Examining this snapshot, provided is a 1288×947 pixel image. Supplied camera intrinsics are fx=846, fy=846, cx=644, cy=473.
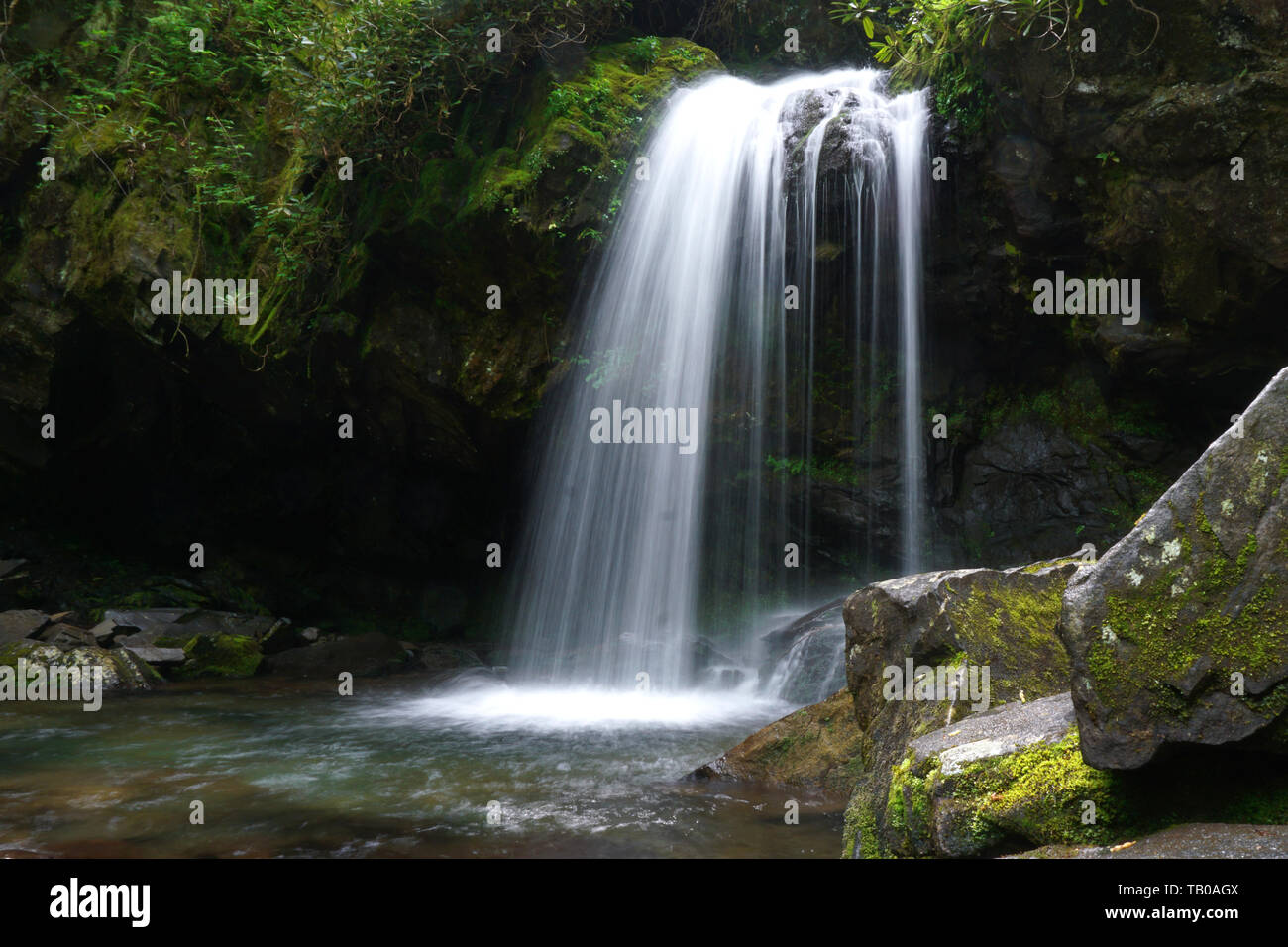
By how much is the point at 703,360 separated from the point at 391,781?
258 inches

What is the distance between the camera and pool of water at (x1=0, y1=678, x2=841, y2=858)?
15.8 ft

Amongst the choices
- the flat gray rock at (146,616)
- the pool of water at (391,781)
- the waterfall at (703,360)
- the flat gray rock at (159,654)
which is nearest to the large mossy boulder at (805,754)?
the pool of water at (391,781)

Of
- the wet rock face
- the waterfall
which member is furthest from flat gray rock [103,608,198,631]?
the wet rock face

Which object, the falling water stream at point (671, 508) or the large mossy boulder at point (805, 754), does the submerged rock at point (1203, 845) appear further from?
the falling water stream at point (671, 508)

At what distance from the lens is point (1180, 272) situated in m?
8.21

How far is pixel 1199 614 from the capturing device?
8.70 feet

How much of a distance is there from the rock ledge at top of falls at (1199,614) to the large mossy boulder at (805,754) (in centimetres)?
319

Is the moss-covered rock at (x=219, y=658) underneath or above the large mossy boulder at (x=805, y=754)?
underneath

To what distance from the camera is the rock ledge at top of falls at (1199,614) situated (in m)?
2.55

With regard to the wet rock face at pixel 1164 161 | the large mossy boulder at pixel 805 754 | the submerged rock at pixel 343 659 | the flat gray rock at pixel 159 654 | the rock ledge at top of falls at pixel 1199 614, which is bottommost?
the submerged rock at pixel 343 659

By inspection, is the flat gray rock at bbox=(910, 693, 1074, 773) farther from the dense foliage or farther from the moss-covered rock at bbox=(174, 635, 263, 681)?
the moss-covered rock at bbox=(174, 635, 263, 681)

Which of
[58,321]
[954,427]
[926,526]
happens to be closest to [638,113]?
[954,427]
